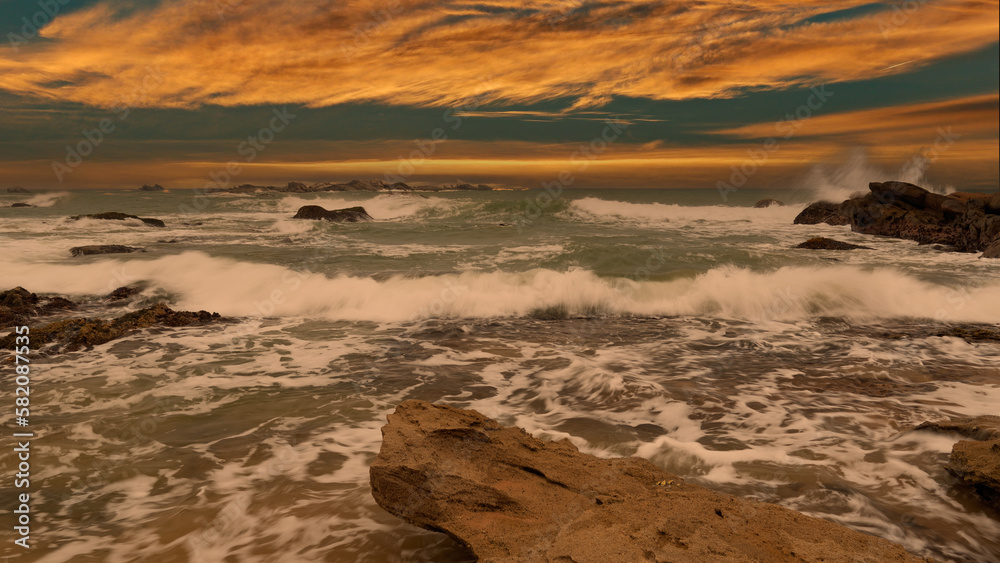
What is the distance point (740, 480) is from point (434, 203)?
4302 centimetres

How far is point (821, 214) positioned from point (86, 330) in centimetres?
3527

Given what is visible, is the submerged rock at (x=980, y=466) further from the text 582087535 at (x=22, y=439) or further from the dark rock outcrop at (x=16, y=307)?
the dark rock outcrop at (x=16, y=307)

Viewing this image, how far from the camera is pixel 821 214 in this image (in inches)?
1286

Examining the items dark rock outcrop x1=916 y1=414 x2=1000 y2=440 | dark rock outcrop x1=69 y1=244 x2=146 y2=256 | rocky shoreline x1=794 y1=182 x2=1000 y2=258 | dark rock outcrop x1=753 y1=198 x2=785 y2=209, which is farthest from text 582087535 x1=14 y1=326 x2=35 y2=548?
dark rock outcrop x1=753 y1=198 x2=785 y2=209

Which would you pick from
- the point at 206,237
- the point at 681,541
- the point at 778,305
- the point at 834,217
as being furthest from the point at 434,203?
the point at 681,541

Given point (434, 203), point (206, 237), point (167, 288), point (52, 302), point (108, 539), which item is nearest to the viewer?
point (108, 539)

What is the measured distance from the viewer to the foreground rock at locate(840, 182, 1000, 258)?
1844 centimetres

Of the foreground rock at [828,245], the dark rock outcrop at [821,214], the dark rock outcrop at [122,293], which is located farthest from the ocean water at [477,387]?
the dark rock outcrop at [821,214]

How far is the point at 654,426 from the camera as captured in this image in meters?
5.27

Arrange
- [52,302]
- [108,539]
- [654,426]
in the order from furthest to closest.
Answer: [52,302] < [654,426] < [108,539]

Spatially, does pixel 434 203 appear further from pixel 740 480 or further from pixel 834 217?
pixel 740 480

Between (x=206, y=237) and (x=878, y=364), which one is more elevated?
(x=206, y=237)

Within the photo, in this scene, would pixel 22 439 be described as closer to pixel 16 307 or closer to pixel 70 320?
pixel 70 320

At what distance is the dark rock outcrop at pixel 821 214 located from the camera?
103ft
